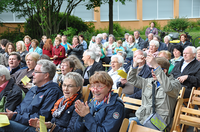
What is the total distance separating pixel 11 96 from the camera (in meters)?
3.24

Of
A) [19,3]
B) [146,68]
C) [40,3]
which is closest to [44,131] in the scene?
[146,68]

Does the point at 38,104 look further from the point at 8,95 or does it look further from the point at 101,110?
the point at 101,110

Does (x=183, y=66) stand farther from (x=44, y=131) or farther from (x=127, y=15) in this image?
(x=127, y=15)

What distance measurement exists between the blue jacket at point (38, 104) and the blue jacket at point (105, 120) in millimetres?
691

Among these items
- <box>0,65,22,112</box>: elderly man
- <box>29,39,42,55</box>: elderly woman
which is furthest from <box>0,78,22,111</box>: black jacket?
<box>29,39,42,55</box>: elderly woman

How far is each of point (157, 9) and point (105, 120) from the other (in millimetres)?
22604

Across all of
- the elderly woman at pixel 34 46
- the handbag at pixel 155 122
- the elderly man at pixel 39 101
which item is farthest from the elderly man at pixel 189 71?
the elderly woman at pixel 34 46

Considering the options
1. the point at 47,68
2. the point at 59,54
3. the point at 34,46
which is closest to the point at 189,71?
the point at 47,68

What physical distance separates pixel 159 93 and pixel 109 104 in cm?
93

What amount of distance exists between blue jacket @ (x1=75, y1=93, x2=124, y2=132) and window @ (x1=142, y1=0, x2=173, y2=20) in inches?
844

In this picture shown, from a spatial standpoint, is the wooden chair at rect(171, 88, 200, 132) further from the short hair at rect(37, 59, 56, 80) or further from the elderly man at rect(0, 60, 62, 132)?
the short hair at rect(37, 59, 56, 80)

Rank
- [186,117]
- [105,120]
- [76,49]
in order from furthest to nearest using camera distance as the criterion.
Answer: [76,49] → [186,117] → [105,120]

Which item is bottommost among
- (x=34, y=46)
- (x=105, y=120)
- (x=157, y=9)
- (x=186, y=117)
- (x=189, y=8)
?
(x=186, y=117)

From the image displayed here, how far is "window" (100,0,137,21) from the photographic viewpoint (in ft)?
69.1
